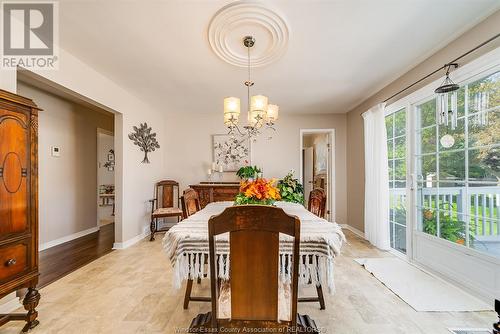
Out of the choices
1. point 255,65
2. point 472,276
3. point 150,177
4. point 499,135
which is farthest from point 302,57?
point 150,177

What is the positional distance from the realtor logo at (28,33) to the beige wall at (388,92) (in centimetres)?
352

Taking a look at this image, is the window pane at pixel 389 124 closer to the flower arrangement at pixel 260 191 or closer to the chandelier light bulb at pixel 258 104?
the chandelier light bulb at pixel 258 104

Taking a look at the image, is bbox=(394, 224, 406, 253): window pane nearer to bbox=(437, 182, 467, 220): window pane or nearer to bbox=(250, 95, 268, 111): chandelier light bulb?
bbox=(437, 182, 467, 220): window pane

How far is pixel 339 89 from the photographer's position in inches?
139

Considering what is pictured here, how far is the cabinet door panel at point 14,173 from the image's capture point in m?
1.52

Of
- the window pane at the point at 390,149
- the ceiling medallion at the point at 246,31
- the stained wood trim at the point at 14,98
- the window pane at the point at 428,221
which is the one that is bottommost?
the window pane at the point at 428,221

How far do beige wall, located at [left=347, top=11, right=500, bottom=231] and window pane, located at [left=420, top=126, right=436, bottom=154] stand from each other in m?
0.54

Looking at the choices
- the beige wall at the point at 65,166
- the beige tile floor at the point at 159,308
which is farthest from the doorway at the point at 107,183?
the beige tile floor at the point at 159,308

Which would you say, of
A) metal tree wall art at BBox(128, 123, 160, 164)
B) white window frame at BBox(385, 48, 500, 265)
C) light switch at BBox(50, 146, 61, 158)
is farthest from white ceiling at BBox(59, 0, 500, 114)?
light switch at BBox(50, 146, 61, 158)

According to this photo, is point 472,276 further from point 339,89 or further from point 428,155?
point 339,89

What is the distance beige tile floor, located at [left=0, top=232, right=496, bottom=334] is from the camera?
66.9 inches

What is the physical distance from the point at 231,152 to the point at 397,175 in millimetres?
3067

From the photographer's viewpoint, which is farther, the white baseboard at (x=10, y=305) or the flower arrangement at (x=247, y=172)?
the flower arrangement at (x=247, y=172)

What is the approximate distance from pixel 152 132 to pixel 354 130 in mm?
4018
